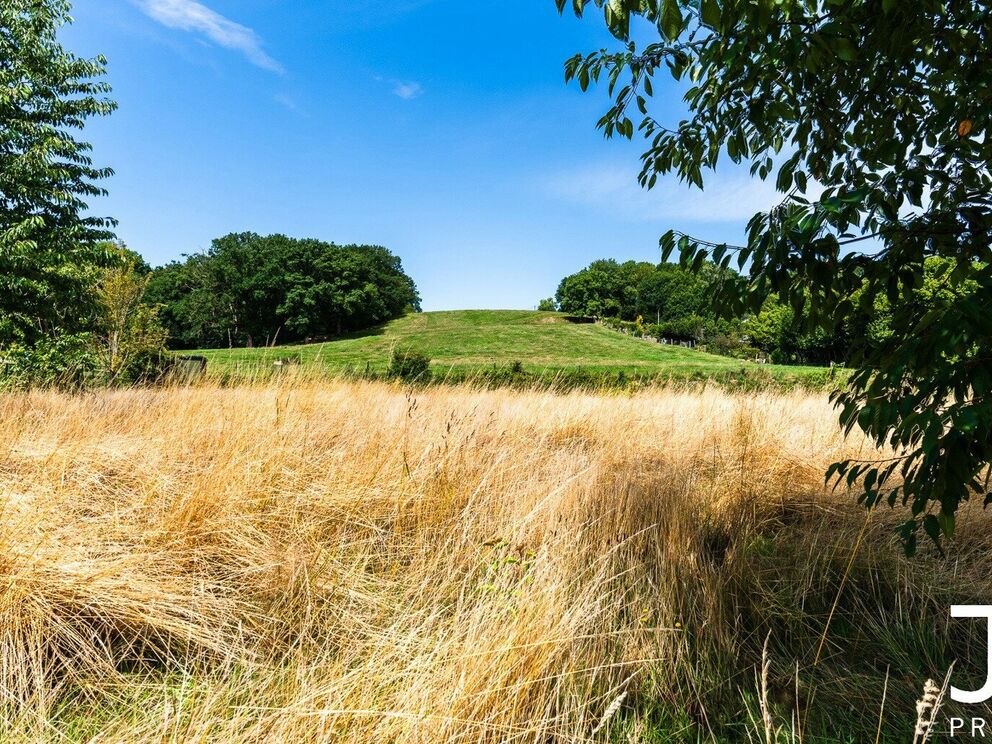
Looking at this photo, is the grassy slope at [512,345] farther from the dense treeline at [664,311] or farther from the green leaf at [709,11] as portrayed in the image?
the green leaf at [709,11]

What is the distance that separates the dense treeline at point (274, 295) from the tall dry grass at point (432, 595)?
1980 inches

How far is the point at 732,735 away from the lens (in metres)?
1.78

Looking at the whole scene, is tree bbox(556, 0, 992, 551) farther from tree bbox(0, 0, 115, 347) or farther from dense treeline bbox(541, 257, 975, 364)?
dense treeline bbox(541, 257, 975, 364)

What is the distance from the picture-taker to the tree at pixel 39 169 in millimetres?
10258

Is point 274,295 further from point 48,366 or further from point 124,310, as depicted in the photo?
point 48,366

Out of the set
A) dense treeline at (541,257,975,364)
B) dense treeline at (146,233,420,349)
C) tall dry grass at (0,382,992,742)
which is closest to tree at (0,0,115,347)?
tall dry grass at (0,382,992,742)

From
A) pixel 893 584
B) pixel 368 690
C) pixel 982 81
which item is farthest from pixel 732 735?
pixel 982 81

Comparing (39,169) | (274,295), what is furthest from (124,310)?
(274,295)

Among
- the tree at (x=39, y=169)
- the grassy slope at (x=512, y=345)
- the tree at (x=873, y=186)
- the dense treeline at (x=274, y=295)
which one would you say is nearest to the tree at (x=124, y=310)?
the tree at (x=39, y=169)

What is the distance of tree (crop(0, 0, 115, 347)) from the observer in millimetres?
10258

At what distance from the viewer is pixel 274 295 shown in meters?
53.7

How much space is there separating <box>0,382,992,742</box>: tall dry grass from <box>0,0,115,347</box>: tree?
923 cm

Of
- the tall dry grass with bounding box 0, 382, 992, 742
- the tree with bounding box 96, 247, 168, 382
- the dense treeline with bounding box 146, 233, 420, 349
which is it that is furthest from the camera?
the dense treeline with bounding box 146, 233, 420, 349

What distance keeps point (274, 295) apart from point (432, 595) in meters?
57.3
